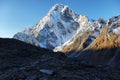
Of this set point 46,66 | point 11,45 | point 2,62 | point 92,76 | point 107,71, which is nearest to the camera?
point 92,76

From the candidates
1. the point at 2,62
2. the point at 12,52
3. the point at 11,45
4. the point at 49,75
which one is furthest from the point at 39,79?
the point at 11,45

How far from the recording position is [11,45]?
4491 centimetres

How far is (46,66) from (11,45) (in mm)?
21035

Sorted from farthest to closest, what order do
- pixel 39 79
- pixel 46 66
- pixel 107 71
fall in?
pixel 107 71 < pixel 46 66 < pixel 39 79

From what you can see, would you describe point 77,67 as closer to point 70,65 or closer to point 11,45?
point 70,65

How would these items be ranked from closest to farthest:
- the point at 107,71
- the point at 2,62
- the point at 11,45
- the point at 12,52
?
the point at 107,71 → the point at 2,62 → the point at 12,52 → the point at 11,45

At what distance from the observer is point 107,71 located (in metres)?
26.6

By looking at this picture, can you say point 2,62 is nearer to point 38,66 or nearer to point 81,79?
point 38,66

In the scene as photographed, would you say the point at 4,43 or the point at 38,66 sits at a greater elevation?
the point at 4,43

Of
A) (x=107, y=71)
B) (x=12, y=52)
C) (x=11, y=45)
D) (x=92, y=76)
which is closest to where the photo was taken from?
(x=92, y=76)

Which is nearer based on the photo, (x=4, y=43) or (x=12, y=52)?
(x=12, y=52)

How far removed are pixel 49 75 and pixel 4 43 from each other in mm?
24422

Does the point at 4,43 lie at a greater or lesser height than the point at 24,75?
greater

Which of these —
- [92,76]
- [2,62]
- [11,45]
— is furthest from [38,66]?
[11,45]
